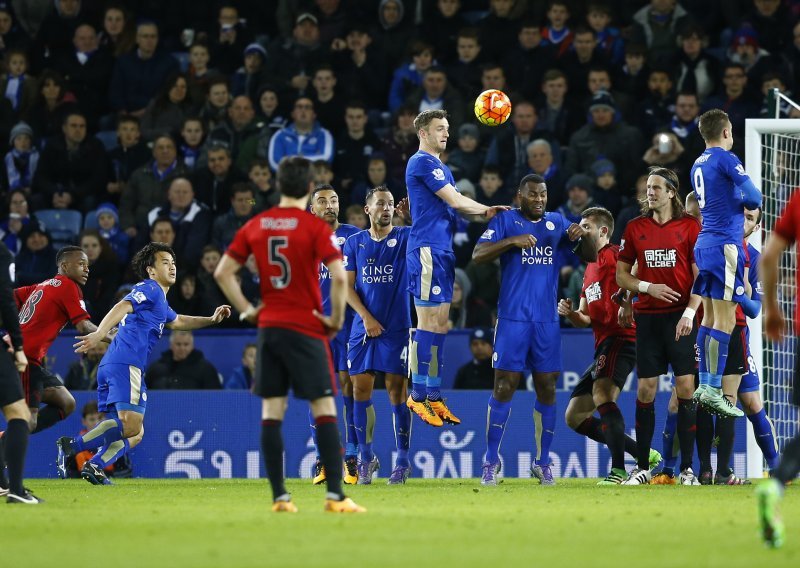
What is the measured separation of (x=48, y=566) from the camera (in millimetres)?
6273

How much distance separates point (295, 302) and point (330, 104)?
1152 centimetres

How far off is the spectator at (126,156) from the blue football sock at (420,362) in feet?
30.1

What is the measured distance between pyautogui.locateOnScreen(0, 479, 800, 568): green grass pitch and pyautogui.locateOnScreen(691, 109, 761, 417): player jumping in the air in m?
0.97

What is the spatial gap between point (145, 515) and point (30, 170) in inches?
474

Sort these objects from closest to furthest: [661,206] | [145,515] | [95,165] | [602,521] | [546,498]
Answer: [602,521]
[145,515]
[546,498]
[661,206]
[95,165]

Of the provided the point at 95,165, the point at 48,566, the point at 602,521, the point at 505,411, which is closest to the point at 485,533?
the point at 602,521

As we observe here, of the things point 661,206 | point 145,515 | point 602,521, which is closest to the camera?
point 602,521

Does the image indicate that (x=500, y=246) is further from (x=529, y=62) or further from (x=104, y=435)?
(x=529, y=62)

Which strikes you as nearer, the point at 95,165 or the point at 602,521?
the point at 602,521

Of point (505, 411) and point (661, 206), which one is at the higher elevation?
point (661, 206)

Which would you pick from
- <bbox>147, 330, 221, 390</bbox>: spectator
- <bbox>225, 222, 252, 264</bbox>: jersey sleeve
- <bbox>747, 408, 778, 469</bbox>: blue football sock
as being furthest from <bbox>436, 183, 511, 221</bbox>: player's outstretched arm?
<bbox>147, 330, 221, 390</bbox>: spectator

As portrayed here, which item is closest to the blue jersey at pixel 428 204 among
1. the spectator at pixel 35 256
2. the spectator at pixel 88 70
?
the spectator at pixel 35 256

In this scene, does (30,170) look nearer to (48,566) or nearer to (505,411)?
(505,411)

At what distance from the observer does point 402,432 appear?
Answer: 12531 mm
